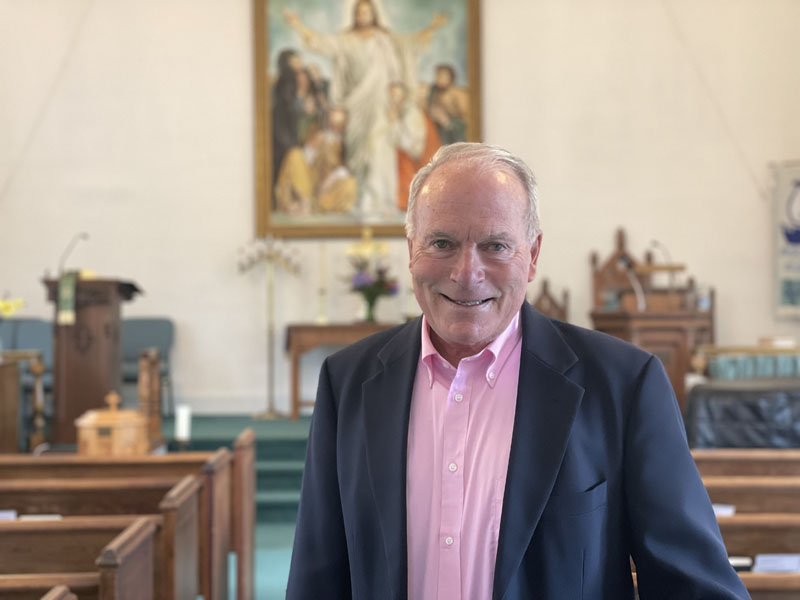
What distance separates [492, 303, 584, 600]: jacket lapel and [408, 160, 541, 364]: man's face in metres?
0.10

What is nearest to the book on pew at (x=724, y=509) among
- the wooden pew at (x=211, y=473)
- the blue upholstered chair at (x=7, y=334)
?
the wooden pew at (x=211, y=473)

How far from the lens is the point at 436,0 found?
1043 centimetres

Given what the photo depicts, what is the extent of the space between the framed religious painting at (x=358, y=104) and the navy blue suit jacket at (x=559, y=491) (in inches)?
344

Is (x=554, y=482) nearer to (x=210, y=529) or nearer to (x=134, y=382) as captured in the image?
(x=210, y=529)

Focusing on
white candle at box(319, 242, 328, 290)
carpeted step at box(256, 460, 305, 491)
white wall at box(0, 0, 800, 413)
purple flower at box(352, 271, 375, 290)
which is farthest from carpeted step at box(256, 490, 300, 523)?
white candle at box(319, 242, 328, 290)

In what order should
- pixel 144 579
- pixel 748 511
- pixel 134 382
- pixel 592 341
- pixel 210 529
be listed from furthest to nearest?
pixel 134 382 < pixel 210 529 < pixel 748 511 < pixel 144 579 < pixel 592 341

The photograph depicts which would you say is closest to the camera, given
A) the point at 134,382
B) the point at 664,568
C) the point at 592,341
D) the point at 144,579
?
the point at 664,568

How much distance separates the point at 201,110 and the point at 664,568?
9607 mm

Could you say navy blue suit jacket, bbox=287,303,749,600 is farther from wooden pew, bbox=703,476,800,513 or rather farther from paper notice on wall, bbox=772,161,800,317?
paper notice on wall, bbox=772,161,800,317

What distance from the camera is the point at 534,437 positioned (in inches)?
61.2

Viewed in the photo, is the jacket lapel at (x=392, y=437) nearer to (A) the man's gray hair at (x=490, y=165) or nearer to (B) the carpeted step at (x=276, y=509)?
(A) the man's gray hair at (x=490, y=165)

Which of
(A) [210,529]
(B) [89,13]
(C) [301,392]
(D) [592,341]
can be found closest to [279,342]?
(C) [301,392]

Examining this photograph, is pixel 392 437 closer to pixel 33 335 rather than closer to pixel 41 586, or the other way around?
pixel 41 586

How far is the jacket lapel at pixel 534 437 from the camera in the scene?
1.49 m
